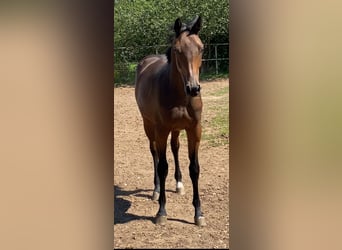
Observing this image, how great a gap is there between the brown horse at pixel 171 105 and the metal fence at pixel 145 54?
0.03 m

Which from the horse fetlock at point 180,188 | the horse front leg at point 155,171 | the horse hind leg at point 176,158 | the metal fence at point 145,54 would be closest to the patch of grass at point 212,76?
the metal fence at point 145,54

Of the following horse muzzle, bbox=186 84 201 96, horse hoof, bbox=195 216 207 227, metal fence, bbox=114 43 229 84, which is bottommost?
horse hoof, bbox=195 216 207 227

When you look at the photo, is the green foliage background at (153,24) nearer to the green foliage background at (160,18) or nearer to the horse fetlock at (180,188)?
the green foliage background at (160,18)

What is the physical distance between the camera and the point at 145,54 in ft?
7.41

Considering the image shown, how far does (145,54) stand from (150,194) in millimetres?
675

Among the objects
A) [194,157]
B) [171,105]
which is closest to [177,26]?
[171,105]

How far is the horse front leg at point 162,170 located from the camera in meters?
2.21

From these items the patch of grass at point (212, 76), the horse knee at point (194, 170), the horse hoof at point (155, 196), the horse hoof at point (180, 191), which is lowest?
the horse hoof at point (155, 196)

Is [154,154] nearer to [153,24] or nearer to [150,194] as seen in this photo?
[150,194]

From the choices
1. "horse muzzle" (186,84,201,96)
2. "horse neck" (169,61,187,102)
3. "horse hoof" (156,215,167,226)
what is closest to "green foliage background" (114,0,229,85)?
"horse neck" (169,61,187,102)

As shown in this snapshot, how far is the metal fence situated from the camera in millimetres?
2127

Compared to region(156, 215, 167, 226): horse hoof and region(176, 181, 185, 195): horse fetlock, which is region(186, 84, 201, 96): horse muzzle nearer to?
region(176, 181, 185, 195): horse fetlock
